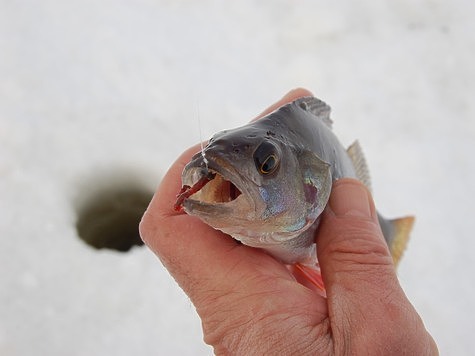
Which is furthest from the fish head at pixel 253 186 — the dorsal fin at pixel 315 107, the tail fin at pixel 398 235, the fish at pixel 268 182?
→ the tail fin at pixel 398 235

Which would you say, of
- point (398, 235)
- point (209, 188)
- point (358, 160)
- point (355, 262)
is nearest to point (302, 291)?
point (355, 262)

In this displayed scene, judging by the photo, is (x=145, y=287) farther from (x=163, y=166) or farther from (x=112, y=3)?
(x=112, y=3)

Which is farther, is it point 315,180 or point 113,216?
point 113,216

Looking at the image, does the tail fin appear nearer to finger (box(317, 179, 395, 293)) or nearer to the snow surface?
the snow surface

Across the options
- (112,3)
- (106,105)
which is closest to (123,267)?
(106,105)

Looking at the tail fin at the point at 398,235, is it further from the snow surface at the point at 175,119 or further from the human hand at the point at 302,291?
the human hand at the point at 302,291

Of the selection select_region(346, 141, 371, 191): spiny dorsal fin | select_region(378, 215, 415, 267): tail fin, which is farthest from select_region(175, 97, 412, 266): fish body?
select_region(378, 215, 415, 267): tail fin

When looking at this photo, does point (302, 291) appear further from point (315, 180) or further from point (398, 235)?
point (398, 235)
